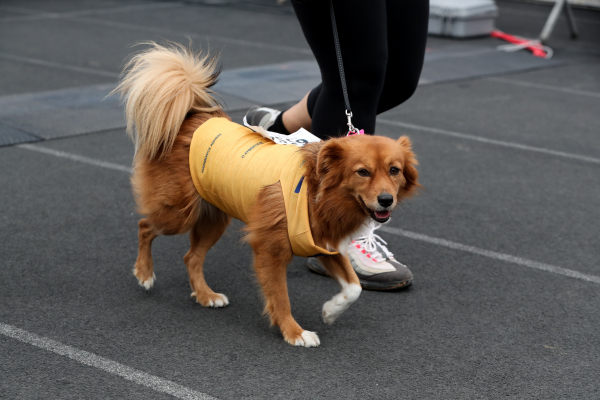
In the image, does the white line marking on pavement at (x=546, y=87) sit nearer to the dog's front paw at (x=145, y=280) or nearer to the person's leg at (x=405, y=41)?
the person's leg at (x=405, y=41)

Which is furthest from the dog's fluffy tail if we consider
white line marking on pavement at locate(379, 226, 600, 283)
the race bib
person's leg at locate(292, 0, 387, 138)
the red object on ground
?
the red object on ground

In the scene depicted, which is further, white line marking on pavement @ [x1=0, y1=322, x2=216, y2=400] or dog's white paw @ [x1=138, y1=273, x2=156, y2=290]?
dog's white paw @ [x1=138, y1=273, x2=156, y2=290]

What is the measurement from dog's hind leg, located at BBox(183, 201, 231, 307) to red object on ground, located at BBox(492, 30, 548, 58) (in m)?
8.27

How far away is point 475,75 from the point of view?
8.62 meters

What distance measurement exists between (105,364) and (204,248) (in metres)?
0.87

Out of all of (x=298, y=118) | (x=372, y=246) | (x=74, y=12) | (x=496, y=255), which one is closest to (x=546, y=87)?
(x=496, y=255)

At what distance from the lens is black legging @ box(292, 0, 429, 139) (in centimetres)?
304

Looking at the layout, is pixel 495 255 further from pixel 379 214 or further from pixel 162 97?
pixel 162 97

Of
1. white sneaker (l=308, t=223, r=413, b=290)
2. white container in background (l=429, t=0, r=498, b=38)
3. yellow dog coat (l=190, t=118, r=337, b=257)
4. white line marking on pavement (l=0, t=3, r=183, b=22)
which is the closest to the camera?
yellow dog coat (l=190, t=118, r=337, b=257)

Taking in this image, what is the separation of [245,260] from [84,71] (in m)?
5.20

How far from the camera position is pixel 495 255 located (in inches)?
153

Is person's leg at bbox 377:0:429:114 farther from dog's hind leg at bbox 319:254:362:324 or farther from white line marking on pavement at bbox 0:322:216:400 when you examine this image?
white line marking on pavement at bbox 0:322:216:400

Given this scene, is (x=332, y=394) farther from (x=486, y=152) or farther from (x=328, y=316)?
(x=486, y=152)

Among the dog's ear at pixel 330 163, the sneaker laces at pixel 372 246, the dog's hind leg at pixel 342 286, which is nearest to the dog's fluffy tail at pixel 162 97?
the dog's ear at pixel 330 163
